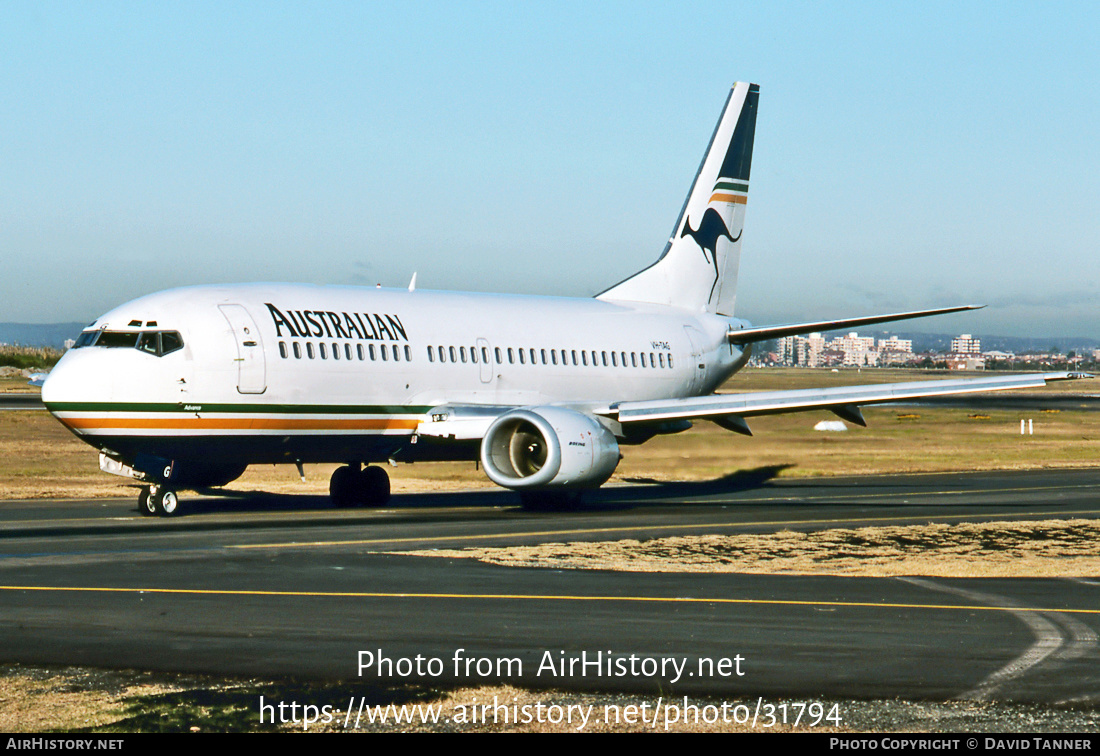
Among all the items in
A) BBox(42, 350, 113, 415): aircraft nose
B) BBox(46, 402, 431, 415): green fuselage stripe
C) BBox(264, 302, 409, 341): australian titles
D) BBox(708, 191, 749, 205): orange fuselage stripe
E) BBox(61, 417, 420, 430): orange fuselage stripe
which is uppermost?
BBox(708, 191, 749, 205): orange fuselage stripe

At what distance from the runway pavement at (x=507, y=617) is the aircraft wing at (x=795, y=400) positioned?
4704mm

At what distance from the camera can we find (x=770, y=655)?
11.2 metres

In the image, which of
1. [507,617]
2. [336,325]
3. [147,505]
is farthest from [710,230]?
[507,617]

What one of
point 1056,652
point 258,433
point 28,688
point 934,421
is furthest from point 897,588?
point 934,421

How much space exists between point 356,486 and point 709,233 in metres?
13.3

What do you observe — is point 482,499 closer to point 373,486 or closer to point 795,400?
point 373,486

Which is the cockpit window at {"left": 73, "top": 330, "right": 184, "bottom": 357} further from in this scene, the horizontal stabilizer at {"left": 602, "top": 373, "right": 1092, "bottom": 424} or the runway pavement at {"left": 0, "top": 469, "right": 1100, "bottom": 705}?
the horizontal stabilizer at {"left": 602, "top": 373, "right": 1092, "bottom": 424}

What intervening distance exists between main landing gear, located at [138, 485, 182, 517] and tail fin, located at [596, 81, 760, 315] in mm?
14813

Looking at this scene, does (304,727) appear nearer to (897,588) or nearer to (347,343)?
(897,588)

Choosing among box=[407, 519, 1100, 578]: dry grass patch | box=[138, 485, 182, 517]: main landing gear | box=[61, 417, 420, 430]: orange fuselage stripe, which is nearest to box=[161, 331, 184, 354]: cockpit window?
box=[61, 417, 420, 430]: orange fuselage stripe

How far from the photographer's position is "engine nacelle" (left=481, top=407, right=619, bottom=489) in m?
25.8

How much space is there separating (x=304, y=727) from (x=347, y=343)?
18504 millimetres

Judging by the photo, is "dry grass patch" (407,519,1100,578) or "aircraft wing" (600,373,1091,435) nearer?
"dry grass patch" (407,519,1100,578)

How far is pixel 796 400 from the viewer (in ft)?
89.8
